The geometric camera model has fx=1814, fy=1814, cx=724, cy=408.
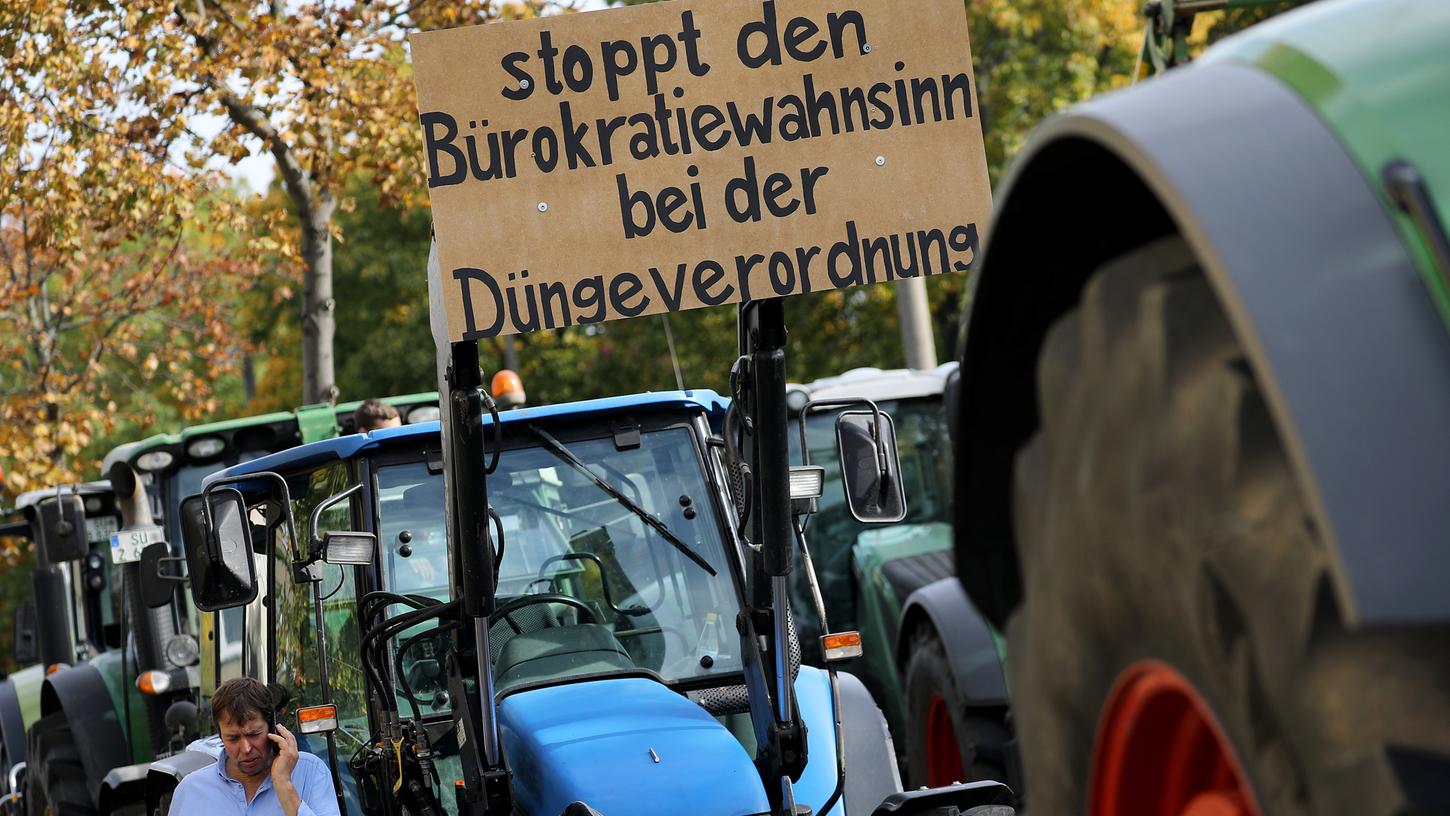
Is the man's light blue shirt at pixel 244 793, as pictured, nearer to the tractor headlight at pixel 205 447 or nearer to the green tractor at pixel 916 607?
the green tractor at pixel 916 607

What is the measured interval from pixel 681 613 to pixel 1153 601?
169 inches

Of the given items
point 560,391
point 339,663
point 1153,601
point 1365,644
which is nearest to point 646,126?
point 339,663

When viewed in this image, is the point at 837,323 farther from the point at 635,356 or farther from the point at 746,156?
the point at 746,156

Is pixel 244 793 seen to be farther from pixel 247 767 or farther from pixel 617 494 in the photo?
pixel 617 494

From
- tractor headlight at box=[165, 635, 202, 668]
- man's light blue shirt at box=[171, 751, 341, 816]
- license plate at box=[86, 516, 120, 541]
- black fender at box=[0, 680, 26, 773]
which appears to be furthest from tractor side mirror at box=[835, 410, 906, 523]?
license plate at box=[86, 516, 120, 541]

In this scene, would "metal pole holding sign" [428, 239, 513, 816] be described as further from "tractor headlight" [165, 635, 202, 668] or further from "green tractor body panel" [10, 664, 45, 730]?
"green tractor body panel" [10, 664, 45, 730]

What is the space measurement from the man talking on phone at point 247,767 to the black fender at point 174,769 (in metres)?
0.41

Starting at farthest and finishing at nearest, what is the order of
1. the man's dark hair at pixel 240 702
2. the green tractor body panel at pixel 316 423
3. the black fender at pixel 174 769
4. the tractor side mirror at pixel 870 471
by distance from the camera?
1. the green tractor body panel at pixel 316 423
2. the black fender at pixel 174 769
3. the man's dark hair at pixel 240 702
4. the tractor side mirror at pixel 870 471

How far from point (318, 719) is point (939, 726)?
11.7 ft

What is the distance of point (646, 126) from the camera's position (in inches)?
169

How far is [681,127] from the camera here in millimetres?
4312

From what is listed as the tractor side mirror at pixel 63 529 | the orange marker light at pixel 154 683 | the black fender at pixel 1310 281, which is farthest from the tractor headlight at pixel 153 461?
the black fender at pixel 1310 281

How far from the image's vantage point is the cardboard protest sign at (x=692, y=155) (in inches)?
165

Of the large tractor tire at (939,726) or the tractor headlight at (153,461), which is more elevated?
the tractor headlight at (153,461)
